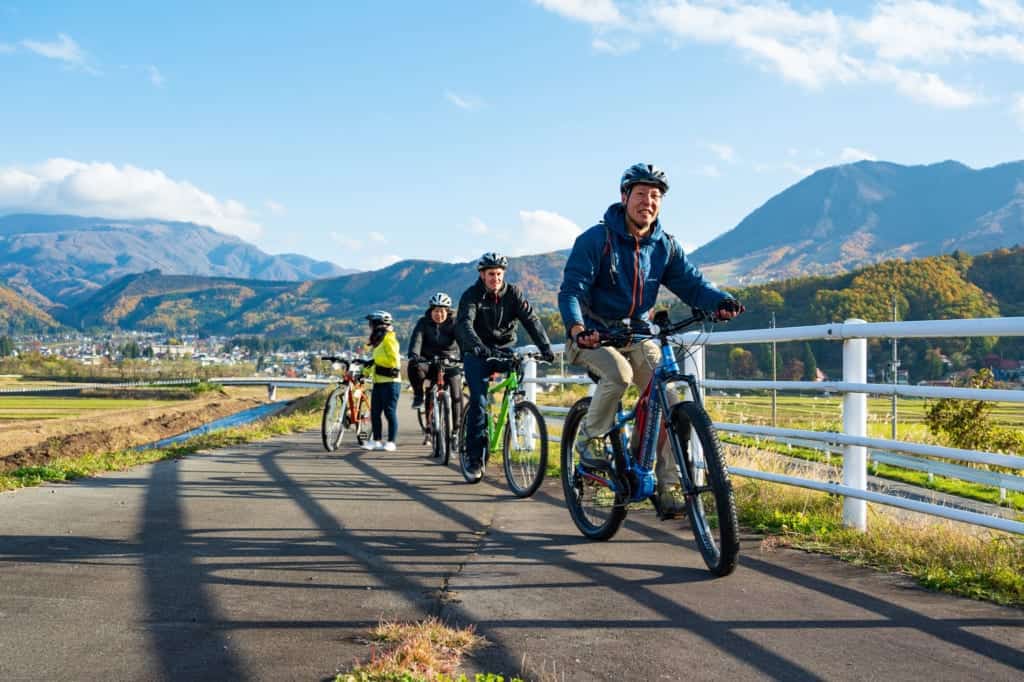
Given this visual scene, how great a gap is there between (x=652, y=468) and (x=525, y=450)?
2821 mm

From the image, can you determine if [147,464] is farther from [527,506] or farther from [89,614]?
[89,614]

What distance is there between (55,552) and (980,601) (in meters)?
4.65

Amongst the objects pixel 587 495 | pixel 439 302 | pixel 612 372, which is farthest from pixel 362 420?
pixel 612 372

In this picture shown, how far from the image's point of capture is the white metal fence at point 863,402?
Answer: 4.34 meters

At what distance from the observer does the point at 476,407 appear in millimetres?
8508

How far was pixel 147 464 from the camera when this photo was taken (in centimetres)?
996

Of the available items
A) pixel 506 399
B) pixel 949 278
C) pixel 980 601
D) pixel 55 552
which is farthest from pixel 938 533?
pixel 949 278

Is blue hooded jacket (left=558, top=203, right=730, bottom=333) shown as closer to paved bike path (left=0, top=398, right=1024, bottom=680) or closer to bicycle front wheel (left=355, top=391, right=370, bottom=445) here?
paved bike path (left=0, top=398, right=1024, bottom=680)

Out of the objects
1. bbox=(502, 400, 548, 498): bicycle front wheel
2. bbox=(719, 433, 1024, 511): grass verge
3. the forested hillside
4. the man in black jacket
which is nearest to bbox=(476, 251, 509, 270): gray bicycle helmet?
the man in black jacket

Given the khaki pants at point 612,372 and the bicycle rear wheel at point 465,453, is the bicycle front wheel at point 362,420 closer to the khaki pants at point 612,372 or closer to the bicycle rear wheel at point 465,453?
the bicycle rear wheel at point 465,453

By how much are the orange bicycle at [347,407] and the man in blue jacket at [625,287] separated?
7.59m

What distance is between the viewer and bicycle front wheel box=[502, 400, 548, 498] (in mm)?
7355

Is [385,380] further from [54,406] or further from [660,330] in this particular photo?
[54,406]

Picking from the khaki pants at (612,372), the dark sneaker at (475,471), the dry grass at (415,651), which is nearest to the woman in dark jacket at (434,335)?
the dark sneaker at (475,471)
